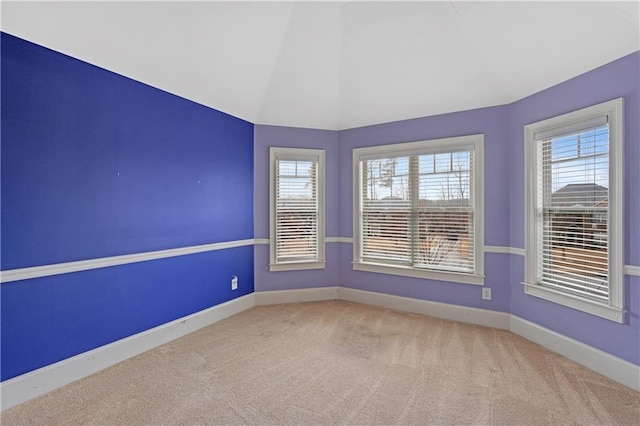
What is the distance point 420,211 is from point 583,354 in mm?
2020

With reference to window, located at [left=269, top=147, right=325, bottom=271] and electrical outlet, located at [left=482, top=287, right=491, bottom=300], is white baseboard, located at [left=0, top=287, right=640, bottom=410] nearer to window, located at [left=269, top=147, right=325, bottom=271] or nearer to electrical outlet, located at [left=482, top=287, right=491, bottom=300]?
electrical outlet, located at [left=482, top=287, right=491, bottom=300]

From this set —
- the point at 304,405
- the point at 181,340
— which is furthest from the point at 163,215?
A: the point at 304,405

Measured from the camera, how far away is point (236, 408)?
2.12 meters

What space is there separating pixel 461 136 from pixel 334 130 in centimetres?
165

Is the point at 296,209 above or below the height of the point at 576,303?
above

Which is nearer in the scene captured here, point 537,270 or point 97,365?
point 97,365

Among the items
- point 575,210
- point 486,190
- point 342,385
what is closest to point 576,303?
point 575,210

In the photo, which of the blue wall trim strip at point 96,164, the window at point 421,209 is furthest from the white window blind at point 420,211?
the blue wall trim strip at point 96,164

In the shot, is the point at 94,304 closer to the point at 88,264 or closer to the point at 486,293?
the point at 88,264

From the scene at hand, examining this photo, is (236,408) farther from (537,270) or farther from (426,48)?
(426,48)

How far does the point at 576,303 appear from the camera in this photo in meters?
2.78

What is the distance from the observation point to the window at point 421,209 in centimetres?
372

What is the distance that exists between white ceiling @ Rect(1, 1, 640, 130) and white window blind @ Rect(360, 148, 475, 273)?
1.99ft

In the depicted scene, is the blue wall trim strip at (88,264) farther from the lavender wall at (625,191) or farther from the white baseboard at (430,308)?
the lavender wall at (625,191)
